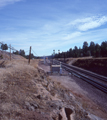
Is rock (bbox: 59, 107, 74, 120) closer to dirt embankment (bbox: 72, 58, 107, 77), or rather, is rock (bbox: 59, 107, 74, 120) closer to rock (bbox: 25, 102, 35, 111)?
rock (bbox: 25, 102, 35, 111)

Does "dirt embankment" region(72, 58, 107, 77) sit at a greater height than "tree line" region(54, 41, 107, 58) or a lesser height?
lesser

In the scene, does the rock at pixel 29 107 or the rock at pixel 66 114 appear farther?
the rock at pixel 66 114

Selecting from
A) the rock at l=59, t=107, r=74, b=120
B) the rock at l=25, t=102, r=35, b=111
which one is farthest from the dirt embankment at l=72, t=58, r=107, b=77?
the rock at l=25, t=102, r=35, b=111

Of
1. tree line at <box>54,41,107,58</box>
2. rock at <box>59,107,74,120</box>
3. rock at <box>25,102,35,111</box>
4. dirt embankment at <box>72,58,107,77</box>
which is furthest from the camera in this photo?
tree line at <box>54,41,107,58</box>

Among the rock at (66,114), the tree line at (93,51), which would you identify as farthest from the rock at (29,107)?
the tree line at (93,51)

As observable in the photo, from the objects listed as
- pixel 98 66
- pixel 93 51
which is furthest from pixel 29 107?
pixel 93 51

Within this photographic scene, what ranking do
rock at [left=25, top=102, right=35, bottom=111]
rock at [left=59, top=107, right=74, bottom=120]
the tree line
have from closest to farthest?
1. rock at [left=25, top=102, right=35, bottom=111]
2. rock at [left=59, top=107, right=74, bottom=120]
3. the tree line

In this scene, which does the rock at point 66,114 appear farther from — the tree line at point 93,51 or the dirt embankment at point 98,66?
the tree line at point 93,51

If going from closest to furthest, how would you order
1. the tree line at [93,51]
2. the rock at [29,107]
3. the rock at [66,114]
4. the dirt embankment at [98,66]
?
the rock at [29,107], the rock at [66,114], the dirt embankment at [98,66], the tree line at [93,51]

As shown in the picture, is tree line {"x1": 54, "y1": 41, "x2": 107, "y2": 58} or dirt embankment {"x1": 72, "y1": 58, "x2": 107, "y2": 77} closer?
dirt embankment {"x1": 72, "y1": 58, "x2": 107, "y2": 77}

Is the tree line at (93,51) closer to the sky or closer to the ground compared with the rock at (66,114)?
closer to the sky

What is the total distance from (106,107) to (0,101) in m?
10.3

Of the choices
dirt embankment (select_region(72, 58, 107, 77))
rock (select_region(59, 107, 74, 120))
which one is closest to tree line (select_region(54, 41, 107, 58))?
dirt embankment (select_region(72, 58, 107, 77))

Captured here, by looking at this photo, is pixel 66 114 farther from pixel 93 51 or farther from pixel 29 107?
pixel 93 51
